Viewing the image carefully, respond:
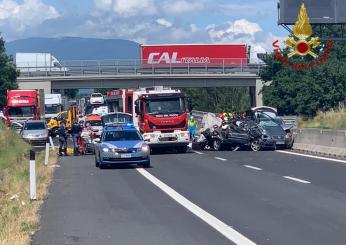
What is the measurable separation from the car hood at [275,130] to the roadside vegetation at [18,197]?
980 cm

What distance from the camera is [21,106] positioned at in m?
61.3

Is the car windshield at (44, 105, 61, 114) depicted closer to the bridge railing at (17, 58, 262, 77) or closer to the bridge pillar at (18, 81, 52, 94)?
the bridge pillar at (18, 81, 52, 94)

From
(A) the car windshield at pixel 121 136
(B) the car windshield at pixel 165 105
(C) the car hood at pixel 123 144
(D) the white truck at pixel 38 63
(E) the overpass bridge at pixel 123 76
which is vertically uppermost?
(D) the white truck at pixel 38 63

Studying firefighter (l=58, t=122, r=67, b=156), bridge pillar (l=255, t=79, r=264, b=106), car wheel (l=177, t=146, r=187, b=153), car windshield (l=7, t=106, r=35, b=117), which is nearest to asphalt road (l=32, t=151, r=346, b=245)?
firefighter (l=58, t=122, r=67, b=156)

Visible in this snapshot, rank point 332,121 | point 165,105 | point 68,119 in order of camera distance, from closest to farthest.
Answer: point 165,105
point 332,121
point 68,119

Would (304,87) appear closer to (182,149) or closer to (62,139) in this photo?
(182,149)

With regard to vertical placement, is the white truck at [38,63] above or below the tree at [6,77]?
above

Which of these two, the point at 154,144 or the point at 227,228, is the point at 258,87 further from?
the point at 227,228

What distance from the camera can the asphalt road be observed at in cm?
1292

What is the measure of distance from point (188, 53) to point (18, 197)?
233ft

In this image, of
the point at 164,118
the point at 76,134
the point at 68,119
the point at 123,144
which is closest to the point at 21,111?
the point at 68,119

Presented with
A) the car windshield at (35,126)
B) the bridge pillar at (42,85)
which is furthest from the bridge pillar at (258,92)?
the car windshield at (35,126)

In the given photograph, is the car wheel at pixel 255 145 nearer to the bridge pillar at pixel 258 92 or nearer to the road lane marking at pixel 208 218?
the road lane marking at pixel 208 218

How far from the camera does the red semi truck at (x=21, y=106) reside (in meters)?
60.7
